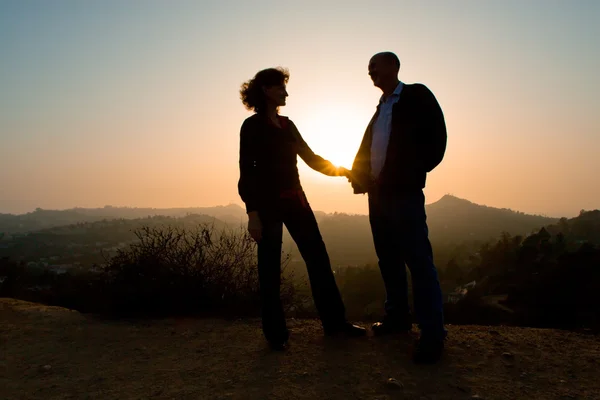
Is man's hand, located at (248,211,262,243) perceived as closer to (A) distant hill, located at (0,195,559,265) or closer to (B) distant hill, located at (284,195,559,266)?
(A) distant hill, located at (0,195,559,265)

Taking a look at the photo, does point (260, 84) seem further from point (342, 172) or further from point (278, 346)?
point (278, 346)

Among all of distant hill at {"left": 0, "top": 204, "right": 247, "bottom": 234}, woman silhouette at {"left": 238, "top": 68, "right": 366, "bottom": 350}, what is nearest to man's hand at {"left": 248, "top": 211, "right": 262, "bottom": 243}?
woman silhouette at {"left": 238, "top": 68, "right": 366, "bottom": 350}

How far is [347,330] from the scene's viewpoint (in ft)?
11.2

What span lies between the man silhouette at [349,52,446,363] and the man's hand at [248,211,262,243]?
960 millimetres

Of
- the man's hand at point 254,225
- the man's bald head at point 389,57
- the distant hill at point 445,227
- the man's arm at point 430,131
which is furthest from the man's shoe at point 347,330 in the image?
the distant hill at point 445,227

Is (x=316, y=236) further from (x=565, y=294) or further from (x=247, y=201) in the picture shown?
(x=565, y=294)

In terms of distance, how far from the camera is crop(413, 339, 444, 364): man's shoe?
8.84ft

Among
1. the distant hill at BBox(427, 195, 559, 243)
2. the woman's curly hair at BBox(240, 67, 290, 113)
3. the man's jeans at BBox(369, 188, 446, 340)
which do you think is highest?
the distant hill at BBox(427, 195, 559, 243)

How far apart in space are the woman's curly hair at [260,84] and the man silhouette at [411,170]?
0.74 m

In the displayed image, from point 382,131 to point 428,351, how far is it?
5.35 feet

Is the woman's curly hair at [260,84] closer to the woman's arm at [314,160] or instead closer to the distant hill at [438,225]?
the woman's arm at [314,160]

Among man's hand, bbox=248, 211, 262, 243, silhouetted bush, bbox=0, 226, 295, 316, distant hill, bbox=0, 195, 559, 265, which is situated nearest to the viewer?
man's hand, bbox=248, 211, 262, 243

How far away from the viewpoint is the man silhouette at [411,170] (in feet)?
9.22

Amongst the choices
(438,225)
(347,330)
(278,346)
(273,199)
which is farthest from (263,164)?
(438,225)
